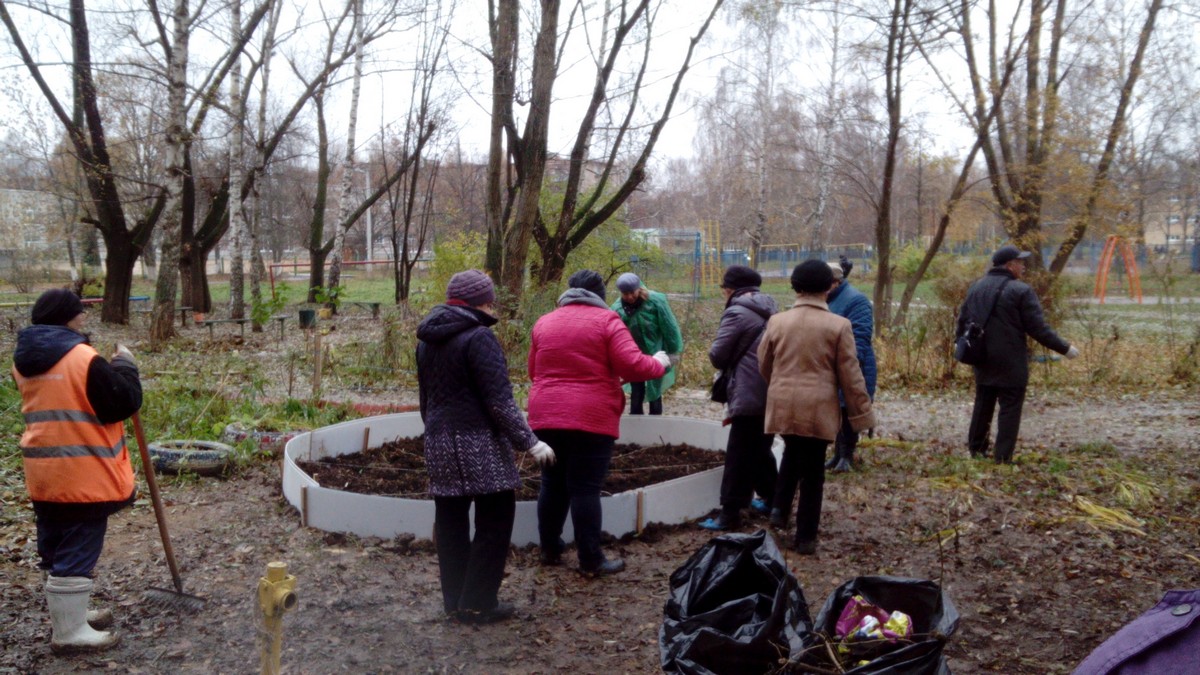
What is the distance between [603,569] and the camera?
466cm

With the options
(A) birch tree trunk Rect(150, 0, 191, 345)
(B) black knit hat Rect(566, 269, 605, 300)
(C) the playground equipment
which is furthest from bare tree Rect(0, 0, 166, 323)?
(C) the playground equipment

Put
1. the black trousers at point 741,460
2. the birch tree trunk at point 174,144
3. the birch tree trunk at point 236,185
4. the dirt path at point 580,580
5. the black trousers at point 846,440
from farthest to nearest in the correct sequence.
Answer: the birch tree trunk at point 236,185
the birch tree trunk at point 174,144
the black trousers at point 846,440
the black trousers at point 741,460
the dirt path at point 580,580

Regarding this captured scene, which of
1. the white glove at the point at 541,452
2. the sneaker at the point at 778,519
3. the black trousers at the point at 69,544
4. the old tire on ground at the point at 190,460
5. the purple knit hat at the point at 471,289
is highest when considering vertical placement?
the purple knit hat at the point at 471,289

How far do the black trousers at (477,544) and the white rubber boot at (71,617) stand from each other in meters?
1.42

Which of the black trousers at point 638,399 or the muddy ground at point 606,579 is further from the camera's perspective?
the black trousers at point 638,399

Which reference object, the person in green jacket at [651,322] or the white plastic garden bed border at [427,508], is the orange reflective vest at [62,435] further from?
the person in green jacket at [651,322]

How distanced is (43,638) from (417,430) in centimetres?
345

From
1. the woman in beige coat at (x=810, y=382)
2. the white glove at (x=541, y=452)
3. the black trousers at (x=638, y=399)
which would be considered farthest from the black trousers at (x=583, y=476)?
the black trousers at (x=638, y=399)

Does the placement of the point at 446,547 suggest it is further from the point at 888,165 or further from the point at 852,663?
the point at 888,165

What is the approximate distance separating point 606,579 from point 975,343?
3.38m

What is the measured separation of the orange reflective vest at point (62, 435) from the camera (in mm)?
3646

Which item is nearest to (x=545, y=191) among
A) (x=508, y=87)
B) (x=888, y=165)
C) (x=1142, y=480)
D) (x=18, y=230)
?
(x=508, y=87)

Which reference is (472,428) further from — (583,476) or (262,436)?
(262,436)

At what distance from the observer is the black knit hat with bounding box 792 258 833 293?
15.5 feet
